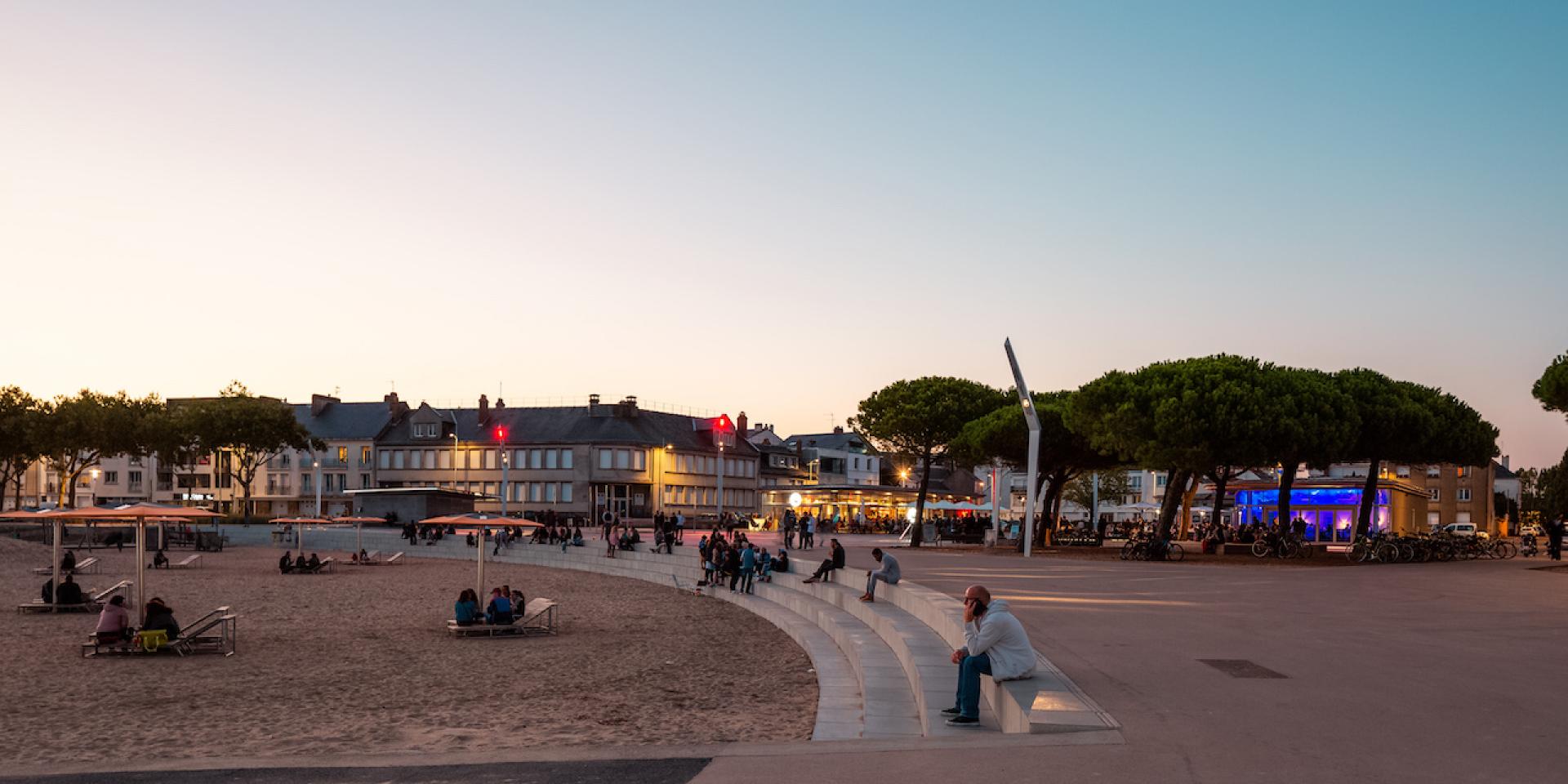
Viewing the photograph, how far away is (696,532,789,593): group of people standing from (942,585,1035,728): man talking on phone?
19.8m

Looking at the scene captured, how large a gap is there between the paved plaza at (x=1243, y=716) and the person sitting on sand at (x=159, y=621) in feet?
34.8

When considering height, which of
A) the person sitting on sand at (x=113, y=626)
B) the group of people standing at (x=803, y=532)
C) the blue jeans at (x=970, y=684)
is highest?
the blue jeans at (x=970, y=684)

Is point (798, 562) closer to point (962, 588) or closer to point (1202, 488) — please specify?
point (962, 588)

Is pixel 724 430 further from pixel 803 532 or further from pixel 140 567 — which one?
pixel 140 567

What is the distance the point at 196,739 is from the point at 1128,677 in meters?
9.33

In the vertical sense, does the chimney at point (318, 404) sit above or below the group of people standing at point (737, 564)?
above

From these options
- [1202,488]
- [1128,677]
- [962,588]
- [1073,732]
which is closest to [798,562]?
[962,588]

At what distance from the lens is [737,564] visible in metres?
31.8

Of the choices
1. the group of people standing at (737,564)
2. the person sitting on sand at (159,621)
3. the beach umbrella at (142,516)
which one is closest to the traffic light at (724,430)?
the group of people standing at (737,564)

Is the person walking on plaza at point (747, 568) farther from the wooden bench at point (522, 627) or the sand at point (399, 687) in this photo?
the wooden bench at point (522, 627)

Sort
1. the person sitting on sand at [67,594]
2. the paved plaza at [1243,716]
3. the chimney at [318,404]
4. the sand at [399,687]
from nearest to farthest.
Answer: the paved plaza at [1243,716] < the sand at [399,687] < the person sitting on sand at [67,594] < the chimney at [318,404]

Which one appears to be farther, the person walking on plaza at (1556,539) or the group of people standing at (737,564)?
the person walking on plaza at (1556,539)

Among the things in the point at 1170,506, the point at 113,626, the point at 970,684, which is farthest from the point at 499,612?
the point at 1170,506

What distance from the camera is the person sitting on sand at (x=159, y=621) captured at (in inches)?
757
